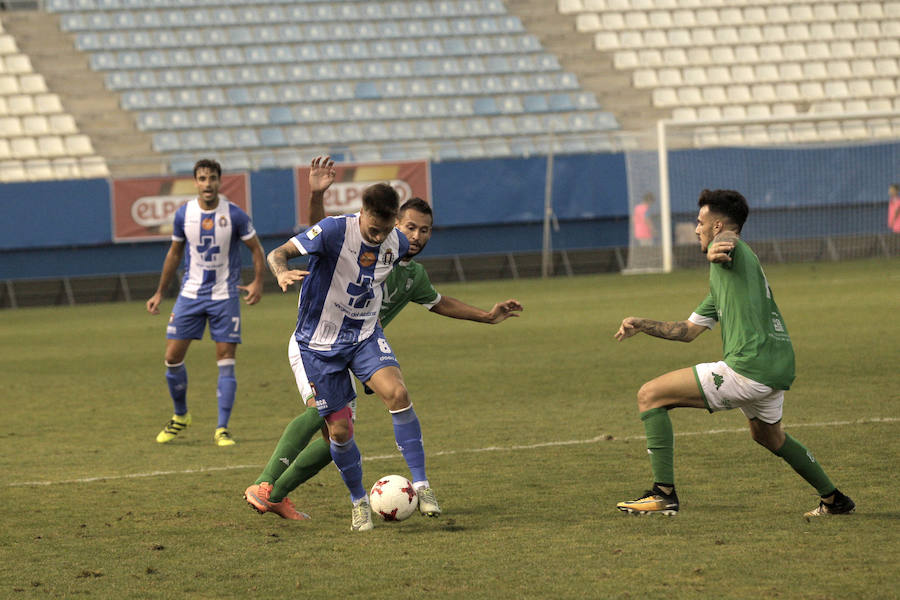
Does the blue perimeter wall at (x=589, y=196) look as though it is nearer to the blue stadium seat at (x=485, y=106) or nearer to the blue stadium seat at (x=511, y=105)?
the blue stadium seat at (x=485, y=106)

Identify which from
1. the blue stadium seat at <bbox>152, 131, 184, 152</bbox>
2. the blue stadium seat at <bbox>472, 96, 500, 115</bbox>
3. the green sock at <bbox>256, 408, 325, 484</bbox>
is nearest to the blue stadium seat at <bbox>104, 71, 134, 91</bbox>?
the blue stadium seat at <bbox>152, 131, 184, 152</bbox>

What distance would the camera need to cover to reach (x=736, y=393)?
573 centimetres

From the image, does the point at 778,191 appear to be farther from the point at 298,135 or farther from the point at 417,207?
the point at 417,207

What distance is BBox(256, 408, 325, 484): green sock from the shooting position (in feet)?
21.2

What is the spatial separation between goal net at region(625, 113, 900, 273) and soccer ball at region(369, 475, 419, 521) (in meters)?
22.7

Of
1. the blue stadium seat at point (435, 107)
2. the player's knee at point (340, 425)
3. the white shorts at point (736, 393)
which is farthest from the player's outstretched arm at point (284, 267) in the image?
the blue stadium seat at point (435, 107)

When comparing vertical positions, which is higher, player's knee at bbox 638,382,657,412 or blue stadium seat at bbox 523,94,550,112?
blue stadium seat at bbox 523,94,550,112

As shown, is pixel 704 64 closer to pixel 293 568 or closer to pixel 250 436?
pixel 250 436

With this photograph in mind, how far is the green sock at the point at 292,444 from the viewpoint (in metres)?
6.45

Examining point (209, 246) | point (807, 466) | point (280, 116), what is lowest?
point (807, 466)

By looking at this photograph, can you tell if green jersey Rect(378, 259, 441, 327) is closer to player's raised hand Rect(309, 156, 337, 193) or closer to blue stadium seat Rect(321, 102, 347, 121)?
player's raised hand Rect(309, 156, 337, 193)

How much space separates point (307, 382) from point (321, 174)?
1.07m

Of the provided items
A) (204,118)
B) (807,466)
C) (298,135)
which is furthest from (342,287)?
(204,118)

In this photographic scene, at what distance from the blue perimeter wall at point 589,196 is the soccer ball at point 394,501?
72.8 feet
